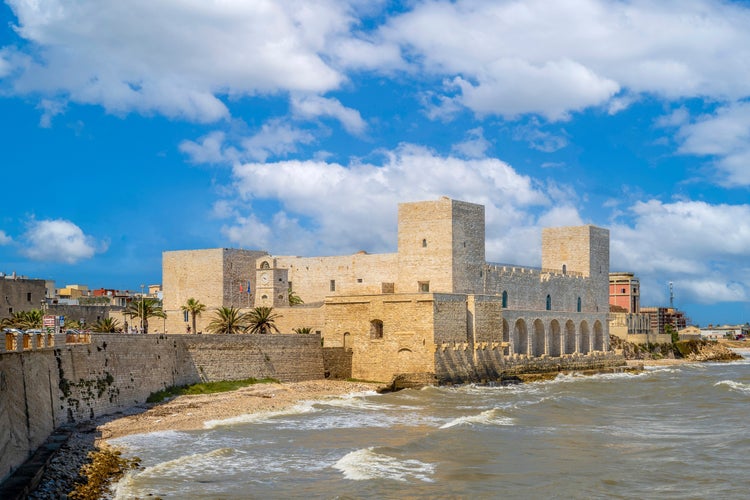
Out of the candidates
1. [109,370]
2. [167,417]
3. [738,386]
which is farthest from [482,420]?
[738,386]

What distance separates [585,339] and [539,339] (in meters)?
6.17

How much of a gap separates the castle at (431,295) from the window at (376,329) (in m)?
0.05

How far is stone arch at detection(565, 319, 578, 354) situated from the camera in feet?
158

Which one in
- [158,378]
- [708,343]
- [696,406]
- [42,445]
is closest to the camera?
[42,445]

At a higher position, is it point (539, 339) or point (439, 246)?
point (439, 246)

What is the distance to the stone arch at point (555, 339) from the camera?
1816 inches

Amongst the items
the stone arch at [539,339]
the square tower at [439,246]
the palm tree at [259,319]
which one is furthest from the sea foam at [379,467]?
the stone arch at [539,339]

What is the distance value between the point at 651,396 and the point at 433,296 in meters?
9.37

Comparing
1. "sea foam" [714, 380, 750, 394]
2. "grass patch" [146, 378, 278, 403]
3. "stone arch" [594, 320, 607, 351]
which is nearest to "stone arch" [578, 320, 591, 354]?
"stone arch" [594, 320, 607, 351]

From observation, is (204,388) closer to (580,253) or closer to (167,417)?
(167,417)

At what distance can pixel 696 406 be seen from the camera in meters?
31.4

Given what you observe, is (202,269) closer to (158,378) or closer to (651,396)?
(158,378)

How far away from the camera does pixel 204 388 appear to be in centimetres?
2872

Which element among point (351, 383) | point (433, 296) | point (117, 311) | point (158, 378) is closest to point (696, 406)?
point (433, 296)
